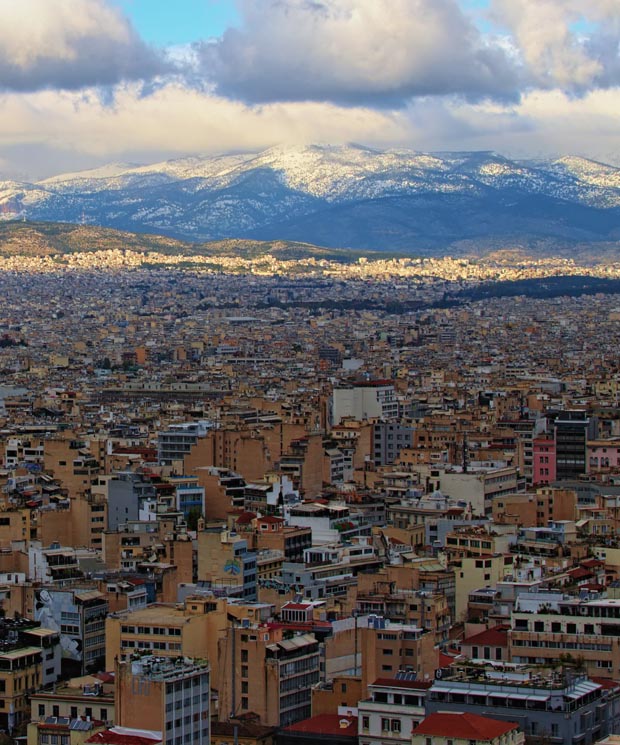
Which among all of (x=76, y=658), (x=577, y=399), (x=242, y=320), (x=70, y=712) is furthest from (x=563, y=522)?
(x=242, y=320)

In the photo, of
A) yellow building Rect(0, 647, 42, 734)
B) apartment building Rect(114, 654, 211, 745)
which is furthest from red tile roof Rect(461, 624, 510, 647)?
yellow building Rect(0, 647, 42, 734)

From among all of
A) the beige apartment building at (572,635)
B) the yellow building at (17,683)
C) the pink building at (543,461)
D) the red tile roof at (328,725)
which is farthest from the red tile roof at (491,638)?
the pink building at (543,461)

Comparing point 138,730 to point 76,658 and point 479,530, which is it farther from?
point 479,530

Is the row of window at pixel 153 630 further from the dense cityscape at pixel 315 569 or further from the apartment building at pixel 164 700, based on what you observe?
the apartment building at pixel 164 700

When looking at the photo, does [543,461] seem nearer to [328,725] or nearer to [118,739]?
[328,725]

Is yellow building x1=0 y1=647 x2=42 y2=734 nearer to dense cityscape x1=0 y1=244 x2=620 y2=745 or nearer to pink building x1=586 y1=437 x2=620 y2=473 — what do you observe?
dense cityscape x1=0 y1=244 x2=620 y2=745

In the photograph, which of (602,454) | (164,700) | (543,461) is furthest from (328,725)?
(602,454)
